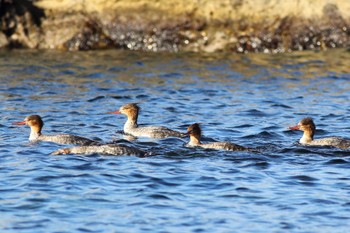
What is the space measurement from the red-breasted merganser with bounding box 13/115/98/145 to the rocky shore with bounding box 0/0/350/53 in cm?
830

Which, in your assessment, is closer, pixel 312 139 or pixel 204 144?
pixel 204 144

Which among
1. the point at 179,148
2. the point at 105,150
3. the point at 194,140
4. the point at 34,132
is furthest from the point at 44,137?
the point at 194,140

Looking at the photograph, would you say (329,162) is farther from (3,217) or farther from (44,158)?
(3,217)

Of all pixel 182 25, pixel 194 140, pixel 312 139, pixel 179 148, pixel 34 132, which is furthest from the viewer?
pixel 182 25

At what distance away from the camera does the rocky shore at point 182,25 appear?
2434 cm

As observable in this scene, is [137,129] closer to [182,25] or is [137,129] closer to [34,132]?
[34,132]

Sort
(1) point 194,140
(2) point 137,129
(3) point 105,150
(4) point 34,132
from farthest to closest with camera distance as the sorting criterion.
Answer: (2) point 137,129 < (4) point 34,132 < (1) point 194,140 < (3) point 105,150

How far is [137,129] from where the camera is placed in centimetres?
1694

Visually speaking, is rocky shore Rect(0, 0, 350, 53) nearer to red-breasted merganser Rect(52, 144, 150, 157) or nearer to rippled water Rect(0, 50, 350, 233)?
rippled water Rect(0, 50, 350, 233)

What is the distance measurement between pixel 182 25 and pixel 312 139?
9203 millimetres

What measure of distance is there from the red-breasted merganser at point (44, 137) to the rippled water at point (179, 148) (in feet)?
0.70

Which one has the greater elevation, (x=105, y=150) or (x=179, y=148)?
(x=105, y=150)

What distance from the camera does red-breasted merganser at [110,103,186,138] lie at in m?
16.3

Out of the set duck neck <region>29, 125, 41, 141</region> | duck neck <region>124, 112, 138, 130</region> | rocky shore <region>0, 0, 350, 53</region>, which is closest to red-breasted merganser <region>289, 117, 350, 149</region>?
duck neck <region>124, 112, 138, 130</region>
